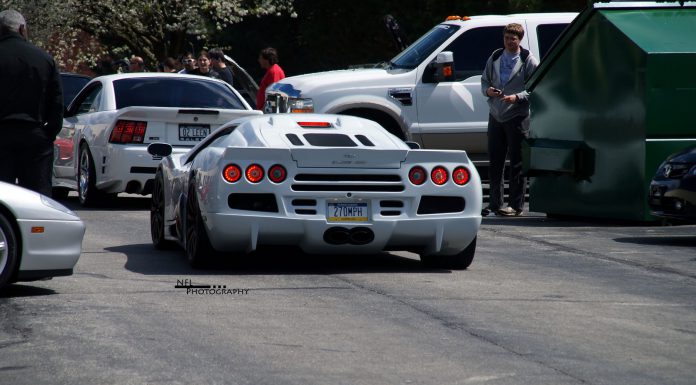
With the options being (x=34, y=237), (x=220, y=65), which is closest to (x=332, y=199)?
(x=34, y=237)

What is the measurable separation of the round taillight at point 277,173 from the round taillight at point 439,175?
105cm

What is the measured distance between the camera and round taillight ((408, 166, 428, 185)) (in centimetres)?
989

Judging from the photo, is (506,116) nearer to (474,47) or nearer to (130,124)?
(474,47)

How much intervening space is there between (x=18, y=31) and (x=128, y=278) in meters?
2.22

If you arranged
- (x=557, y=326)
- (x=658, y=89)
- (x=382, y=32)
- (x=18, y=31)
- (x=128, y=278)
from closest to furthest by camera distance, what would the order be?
(x=557, y=326)
(x=128, y=278)
(x=18, y=31)
(x=658, y=89)
(x=382, y=32)

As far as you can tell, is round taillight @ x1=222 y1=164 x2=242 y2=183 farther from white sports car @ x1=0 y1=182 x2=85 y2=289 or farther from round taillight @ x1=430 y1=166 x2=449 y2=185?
round taillight @ x1=430 y1=166 x2=449 y2=185

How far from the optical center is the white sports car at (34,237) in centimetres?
858

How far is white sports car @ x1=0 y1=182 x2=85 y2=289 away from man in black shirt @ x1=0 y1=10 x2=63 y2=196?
1441mm

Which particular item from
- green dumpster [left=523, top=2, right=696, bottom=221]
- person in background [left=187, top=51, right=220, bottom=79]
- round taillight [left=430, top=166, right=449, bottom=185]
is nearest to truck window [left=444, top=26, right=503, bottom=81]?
green dumpster [left=523, top=2, right=696, bottom=221]

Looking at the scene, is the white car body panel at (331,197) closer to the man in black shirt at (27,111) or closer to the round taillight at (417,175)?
the round taillight at (417,175)

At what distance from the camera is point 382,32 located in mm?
49000

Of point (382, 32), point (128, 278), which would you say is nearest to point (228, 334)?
point (128, 278)

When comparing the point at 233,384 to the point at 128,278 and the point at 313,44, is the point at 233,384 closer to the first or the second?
the point at 128,278

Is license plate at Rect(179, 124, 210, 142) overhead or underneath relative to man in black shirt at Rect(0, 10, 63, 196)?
underneath
